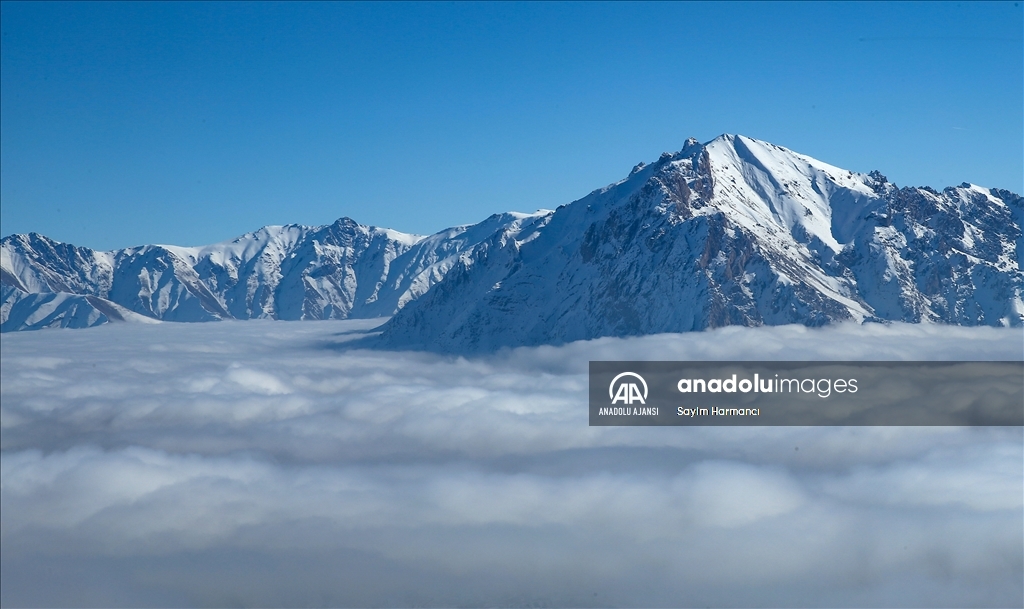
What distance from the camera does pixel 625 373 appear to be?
19925 centimetres

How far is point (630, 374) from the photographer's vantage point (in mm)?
196875

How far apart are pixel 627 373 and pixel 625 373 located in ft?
3.03

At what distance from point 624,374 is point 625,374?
52cm

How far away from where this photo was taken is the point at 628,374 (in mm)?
197125

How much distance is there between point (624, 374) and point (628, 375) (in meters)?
0.81

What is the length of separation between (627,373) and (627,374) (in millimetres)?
768

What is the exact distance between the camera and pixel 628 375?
199 m

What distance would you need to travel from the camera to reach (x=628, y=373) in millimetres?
198000

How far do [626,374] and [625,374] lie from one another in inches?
25.2

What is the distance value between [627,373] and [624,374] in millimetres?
1138

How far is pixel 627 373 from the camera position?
651ft

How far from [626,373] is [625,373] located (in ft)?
1.71

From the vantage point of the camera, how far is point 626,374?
19825 cm

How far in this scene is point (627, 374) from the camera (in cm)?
19762
